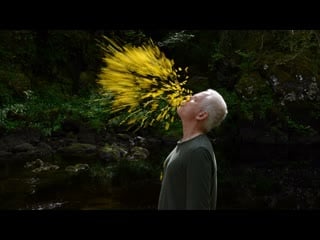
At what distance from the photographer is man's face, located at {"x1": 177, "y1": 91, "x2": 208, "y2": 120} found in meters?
1.94

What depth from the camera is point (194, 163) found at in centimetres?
182

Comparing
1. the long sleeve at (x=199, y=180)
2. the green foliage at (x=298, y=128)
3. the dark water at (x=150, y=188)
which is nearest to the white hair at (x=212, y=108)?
the long sleeve at (x=199, y=180)

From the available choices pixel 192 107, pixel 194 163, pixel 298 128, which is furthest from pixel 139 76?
pixel 298 128

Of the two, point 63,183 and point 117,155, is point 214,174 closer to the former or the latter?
point 63,183

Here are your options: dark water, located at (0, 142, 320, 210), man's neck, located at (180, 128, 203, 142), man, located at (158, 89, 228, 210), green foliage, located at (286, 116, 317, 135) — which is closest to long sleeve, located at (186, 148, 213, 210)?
man, located at (158, 89, 228, 210)

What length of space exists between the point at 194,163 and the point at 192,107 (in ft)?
0.85

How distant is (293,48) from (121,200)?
21.8 ft

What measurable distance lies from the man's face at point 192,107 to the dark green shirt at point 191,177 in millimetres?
104

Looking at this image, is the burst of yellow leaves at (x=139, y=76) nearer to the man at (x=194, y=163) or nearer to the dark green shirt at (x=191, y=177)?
the man at (x=194, y=163)

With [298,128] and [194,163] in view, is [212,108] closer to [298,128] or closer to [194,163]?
[194,163]

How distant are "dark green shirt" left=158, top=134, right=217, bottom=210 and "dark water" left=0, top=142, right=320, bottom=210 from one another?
4.12 m

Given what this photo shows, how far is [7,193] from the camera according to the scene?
6.43 meters

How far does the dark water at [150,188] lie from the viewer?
614 cm

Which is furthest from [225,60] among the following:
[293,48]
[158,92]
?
[158,92]
